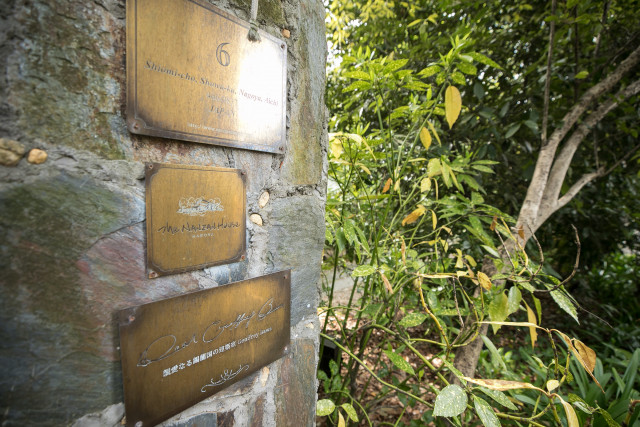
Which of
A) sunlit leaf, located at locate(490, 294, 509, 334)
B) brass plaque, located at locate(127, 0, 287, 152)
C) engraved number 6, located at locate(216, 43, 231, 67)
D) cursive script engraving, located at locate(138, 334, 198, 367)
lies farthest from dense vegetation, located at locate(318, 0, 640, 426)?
cursive script engraving, located at locate(138, 334, 198, 367)

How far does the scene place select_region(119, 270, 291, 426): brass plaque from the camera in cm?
61

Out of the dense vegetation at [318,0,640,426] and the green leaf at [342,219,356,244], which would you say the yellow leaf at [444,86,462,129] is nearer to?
the dense vegetation at [318,0,640,426]

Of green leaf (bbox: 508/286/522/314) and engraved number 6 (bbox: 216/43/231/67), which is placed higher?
engraved number 6 (bbox: 216/43/231/67)

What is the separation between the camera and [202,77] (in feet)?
2.19

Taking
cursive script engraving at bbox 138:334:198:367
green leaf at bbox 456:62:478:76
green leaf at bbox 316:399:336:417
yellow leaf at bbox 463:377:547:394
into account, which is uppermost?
green leaf at bbox 456:62:478:76

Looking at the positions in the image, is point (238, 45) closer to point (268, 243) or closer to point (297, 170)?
point (297, 170)

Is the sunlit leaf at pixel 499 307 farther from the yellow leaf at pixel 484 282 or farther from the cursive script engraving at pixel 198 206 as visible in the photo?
the cursive script engraving at pixel 198 206

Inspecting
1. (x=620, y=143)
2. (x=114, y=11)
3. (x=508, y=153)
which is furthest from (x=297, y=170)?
(x=620, y=143)

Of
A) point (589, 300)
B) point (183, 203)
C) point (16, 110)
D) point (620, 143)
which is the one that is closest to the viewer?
point (16, 110)

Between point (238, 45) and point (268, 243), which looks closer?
point (238, 45)

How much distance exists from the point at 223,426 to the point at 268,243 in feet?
1.60

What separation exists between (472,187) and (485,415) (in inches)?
46.5

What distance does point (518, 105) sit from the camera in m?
1.89

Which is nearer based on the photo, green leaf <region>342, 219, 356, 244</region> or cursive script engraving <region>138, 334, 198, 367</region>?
cursive script engraving <region>138, 334, 198, 367</region>
